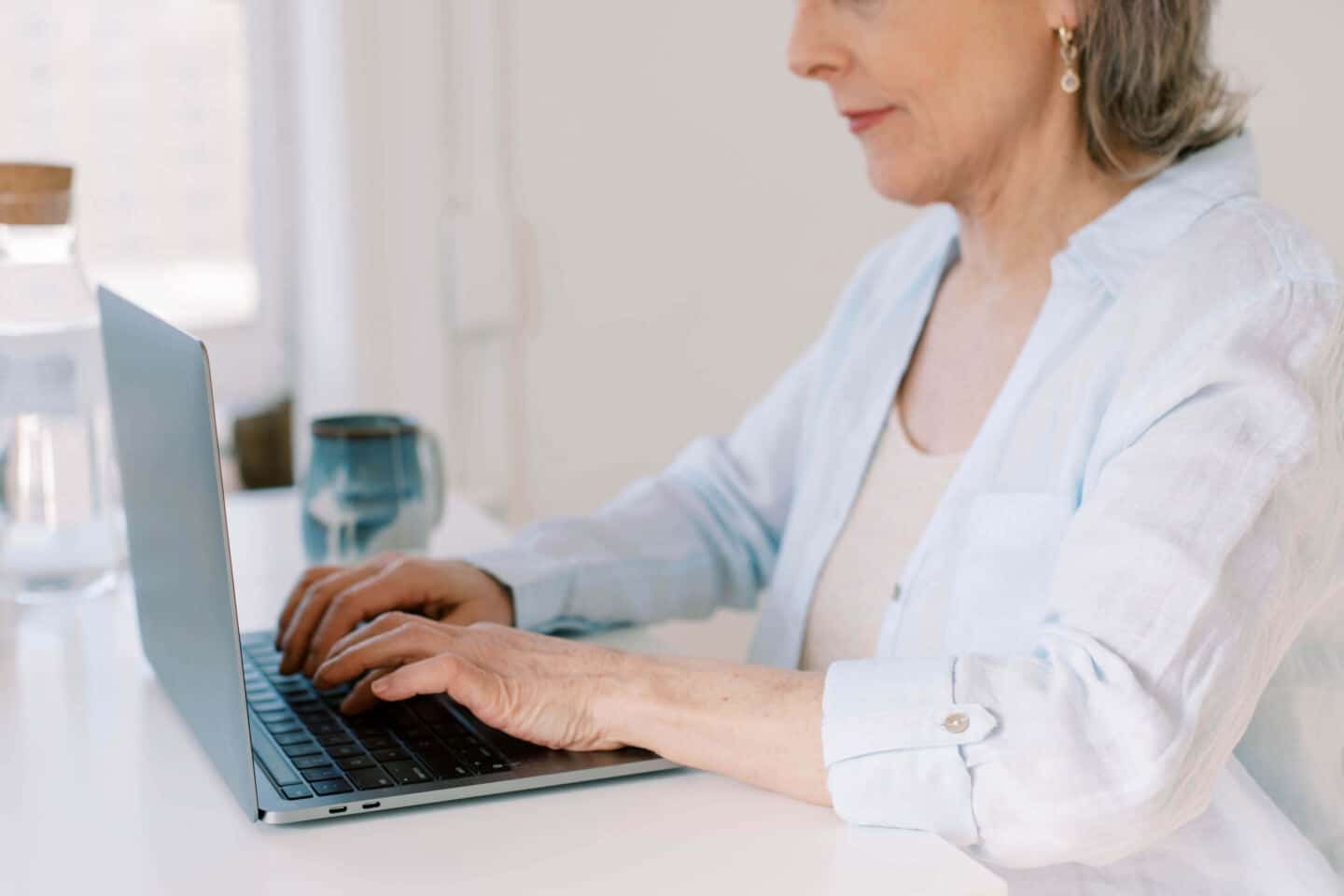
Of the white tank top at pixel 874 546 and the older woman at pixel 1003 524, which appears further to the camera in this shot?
the white tank top at pixel 874 546

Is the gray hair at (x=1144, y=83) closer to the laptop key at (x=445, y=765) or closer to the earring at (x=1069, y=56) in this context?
the earring at (x=1069, y=56)

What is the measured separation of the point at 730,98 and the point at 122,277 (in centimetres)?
86

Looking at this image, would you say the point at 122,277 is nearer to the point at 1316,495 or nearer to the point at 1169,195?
the point at 1169,195

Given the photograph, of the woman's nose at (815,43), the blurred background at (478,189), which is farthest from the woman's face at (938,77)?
the blurred background at (478,189)

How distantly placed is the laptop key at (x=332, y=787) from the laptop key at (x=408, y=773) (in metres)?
0.03

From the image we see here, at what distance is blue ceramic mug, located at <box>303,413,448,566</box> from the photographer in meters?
1.29

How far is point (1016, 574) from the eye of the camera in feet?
3.27

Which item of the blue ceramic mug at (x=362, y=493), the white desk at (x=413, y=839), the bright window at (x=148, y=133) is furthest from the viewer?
the bright window at (x=148, y=133)

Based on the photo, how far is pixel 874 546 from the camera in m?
1.20

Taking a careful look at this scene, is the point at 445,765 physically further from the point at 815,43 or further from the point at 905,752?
the point at 815,43

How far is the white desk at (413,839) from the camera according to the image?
734 millimetres

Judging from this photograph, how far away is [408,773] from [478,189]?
1.28m

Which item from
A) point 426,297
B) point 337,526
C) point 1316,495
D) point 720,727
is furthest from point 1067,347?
point 426,297

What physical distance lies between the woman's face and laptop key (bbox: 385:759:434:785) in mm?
609
